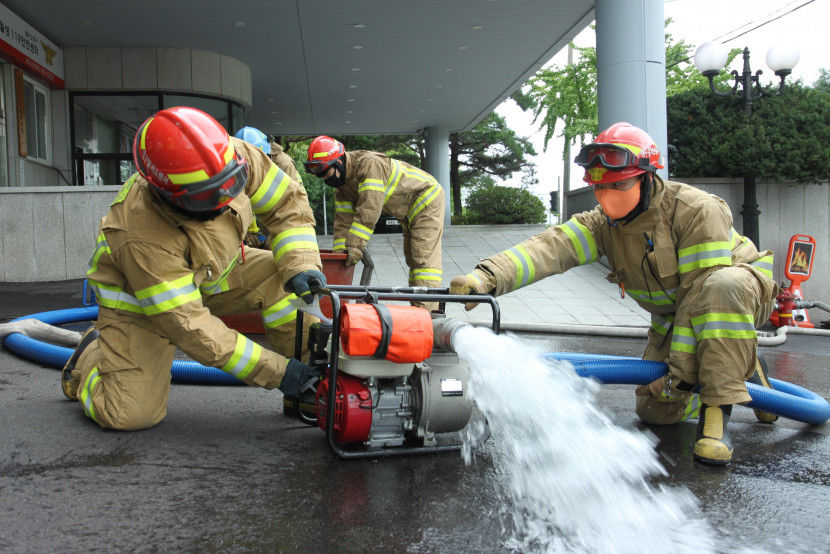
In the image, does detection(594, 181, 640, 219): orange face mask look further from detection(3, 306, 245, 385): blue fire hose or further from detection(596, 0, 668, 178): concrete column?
detection(596, 0, 668, 178): concrete column

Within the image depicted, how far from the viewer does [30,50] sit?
38.2 feet

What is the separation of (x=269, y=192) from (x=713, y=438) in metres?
2.36

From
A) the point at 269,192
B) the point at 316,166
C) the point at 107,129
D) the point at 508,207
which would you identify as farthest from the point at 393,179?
the point at 508,207

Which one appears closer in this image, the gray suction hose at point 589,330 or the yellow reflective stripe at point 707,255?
the yellow reflective stripe at point 707,255

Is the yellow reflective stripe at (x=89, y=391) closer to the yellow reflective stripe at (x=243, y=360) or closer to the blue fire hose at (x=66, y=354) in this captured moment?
the blue fire hose at (x=66, y=354)

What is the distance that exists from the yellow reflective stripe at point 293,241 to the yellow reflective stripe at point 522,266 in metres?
0.98

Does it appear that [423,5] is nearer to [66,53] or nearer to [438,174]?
[66,53]

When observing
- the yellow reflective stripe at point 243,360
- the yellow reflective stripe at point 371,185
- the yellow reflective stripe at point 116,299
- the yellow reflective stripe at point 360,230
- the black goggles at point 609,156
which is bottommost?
the yellow reflective stripe at point 243,360

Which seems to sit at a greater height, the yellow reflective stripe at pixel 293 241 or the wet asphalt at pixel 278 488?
the yellow reflective stripe at pixel 293 241

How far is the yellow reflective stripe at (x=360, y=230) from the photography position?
6.02m

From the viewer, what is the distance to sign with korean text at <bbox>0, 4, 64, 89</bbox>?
10.7m

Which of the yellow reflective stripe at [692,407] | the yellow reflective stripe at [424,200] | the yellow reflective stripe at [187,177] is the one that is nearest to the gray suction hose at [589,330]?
the yellow reflective stripe at [424,200]

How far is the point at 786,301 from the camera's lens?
8.13 metres

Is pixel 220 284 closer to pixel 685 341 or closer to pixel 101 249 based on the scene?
pixel 101 249
